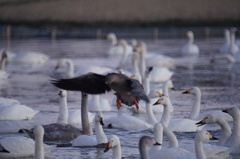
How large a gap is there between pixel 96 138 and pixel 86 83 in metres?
1.33

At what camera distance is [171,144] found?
26.6 feet

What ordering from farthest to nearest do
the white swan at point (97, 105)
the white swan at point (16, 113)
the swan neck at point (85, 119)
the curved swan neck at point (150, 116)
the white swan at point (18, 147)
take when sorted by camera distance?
the white swan at point (97, 105)
the white swan at point (16, 113)
the curved swan neck at point (150, 116)
the swan neck at point (85, 119)
the white swan at point (18, 147)

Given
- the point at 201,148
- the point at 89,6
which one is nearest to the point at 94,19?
the point at 89,6

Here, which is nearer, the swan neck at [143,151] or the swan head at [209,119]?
the swan neck at [143,151]

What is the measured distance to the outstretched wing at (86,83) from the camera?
25.6 feet

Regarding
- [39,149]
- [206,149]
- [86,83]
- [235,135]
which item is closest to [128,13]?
[86,83]

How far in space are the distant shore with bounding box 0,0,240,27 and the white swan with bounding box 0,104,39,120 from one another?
428cm

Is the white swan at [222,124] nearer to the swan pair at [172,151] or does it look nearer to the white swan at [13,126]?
the swan pair at [172,151]

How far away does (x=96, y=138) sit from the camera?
8.98 meters

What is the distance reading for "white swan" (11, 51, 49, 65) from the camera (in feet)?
73.3

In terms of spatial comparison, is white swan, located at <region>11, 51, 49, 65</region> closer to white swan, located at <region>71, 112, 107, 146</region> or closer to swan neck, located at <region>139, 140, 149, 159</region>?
→ white swan, located at <region>71, 112, 107, 146</region>

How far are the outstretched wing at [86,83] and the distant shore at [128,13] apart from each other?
1.13m

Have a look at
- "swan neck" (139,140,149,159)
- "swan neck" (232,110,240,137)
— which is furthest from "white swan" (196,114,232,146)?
"swan neck" (139,140,149,159)

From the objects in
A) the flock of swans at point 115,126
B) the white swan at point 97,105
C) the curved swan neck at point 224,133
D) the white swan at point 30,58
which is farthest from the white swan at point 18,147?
the white swan at point 30,58
